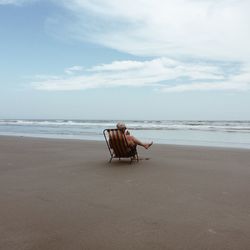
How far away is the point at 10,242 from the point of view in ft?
11.7

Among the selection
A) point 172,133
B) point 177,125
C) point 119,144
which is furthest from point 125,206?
point 177,125

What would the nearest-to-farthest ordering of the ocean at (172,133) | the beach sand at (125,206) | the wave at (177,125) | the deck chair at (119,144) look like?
the beach sand at (125,206), the deck chair at (119,144), the ocean at (172,133), the wave at (177,125)

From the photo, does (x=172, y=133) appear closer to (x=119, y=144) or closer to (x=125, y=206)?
(x=119, y=144)

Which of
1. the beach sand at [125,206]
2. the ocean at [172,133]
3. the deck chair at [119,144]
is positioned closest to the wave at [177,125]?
the ocean at [172,133]

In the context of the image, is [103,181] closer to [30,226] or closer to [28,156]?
[30,226]

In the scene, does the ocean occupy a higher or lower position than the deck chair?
lower

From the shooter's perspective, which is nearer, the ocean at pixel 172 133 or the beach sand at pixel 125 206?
the beach sand at pixel 125 206

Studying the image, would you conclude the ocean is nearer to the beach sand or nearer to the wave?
the wave

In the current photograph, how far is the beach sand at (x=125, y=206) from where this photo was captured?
143 inches

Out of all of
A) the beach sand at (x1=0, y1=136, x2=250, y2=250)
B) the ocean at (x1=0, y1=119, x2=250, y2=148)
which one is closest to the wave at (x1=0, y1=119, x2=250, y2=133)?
the ocean at (x1=0, y1=119, x2=250, y2=148)

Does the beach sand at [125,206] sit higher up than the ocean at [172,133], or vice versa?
the ocean at [172,133]

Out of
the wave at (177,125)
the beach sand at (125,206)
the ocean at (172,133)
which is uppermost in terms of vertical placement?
the wave at (177,125)

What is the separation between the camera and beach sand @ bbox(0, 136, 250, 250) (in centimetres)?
364

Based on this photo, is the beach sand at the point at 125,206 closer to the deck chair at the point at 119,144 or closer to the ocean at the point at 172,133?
the deck chair at the point at 119,144
